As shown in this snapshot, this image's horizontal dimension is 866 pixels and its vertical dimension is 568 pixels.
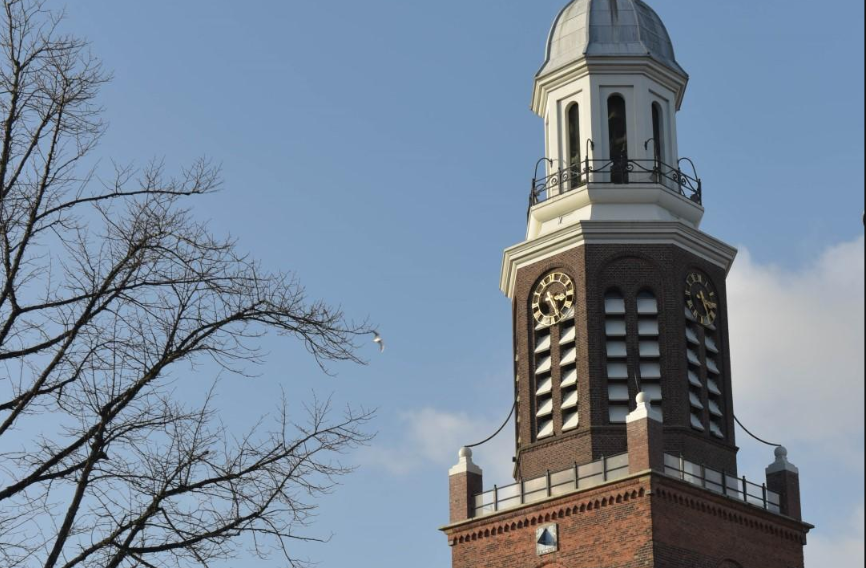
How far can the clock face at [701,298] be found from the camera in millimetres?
44094

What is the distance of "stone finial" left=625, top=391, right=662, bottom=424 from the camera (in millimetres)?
39688

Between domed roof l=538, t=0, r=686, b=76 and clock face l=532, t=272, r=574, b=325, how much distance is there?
7.25 metres

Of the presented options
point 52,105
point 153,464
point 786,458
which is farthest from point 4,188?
point 786,458

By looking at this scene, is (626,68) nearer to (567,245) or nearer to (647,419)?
(567,245)

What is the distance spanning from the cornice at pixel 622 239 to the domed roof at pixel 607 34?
19.6 ft

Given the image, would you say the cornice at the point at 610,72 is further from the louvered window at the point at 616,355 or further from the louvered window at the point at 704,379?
the louvered window at the point at 704,379

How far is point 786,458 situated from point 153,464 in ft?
95.1

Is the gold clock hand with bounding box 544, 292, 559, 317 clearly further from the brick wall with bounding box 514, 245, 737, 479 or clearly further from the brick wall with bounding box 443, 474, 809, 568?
the brick wall with bounding box 443, 474, 809, 568

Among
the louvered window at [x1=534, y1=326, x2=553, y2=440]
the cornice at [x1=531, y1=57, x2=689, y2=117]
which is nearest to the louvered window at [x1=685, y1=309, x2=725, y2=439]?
the louvered window at [x1=534, y1=326, x2=553, y2=440]

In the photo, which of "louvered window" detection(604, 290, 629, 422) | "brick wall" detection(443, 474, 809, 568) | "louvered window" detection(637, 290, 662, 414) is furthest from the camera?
"louvered window" detection(637, 290, 662, 414)

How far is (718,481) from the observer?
4166cm

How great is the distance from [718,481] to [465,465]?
A: 266 inches

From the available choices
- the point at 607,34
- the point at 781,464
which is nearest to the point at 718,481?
the point at 781,464

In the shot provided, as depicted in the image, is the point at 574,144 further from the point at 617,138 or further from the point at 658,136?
the point at 658,136
